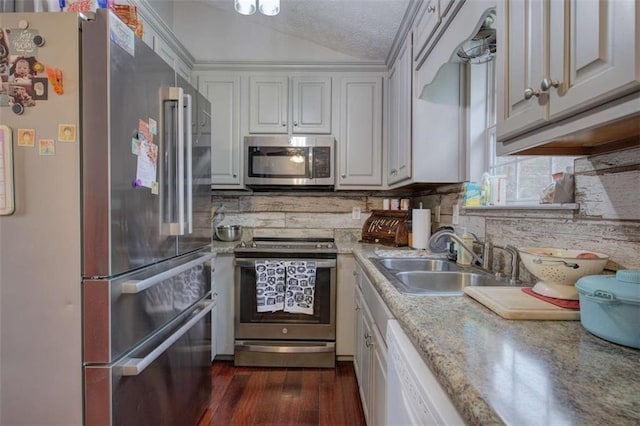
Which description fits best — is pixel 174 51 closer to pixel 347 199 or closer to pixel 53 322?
pixel 347 199

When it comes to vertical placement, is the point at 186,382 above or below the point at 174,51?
below

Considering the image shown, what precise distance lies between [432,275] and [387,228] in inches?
40.2

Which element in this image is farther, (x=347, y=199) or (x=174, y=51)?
(x=347, y=199)

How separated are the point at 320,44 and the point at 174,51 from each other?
1.21 m

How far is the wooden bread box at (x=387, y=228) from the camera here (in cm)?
239

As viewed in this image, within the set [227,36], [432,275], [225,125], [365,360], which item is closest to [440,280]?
[432,275]

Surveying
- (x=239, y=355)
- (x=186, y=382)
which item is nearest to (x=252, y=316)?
(x=239, y=355)

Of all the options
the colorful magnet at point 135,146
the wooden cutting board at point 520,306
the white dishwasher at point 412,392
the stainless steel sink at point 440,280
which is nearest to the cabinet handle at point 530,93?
the wooden cutting board at point 520,306

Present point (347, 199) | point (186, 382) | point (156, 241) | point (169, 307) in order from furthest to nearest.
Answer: point (347, 199) < point (186, 382) < point (169, 307) < point (156, 241)

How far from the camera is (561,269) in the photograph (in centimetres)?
84

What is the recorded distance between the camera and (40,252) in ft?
3.23

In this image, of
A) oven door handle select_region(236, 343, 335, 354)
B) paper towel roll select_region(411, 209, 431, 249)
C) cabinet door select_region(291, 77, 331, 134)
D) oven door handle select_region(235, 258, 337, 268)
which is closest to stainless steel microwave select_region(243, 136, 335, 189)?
cabinet door select_region(291, 77, 331, 134)

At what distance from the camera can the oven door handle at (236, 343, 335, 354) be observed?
2.32 metres

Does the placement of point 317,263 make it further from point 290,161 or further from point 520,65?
point 520,65
